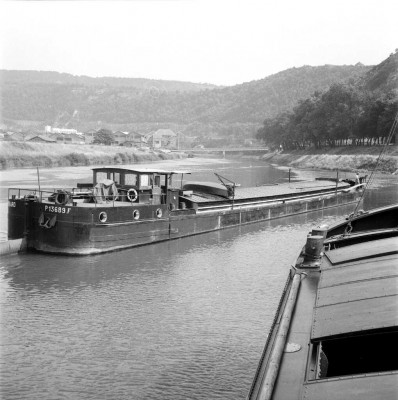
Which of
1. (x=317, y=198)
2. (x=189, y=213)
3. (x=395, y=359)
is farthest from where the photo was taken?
(x=317, y=198)

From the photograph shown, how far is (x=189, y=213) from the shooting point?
28.2m

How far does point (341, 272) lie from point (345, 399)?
5.12 metres

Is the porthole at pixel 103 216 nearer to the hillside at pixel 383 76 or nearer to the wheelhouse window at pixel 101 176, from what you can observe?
the wheelhouse window at pixel 101 176

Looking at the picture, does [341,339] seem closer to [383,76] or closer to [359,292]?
[359,292]

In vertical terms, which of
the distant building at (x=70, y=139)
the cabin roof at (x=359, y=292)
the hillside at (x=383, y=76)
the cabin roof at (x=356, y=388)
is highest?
the hillside at (x=383, y=76)

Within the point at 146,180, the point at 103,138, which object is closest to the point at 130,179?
the point at 146,180

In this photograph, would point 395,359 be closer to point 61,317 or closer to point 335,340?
point 335,340

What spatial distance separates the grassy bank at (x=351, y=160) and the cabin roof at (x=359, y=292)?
74.4 meters

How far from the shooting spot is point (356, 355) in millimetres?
8078

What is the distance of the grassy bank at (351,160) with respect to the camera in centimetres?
→ 8356

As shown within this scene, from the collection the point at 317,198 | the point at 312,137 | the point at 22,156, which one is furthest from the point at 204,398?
the point at 312,137

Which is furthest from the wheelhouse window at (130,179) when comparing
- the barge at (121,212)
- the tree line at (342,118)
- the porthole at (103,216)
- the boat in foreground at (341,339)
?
the tree line at (342,118)

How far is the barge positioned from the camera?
2259 cm

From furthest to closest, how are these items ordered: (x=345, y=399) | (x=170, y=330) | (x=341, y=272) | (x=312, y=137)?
(x=312, y=137)
(x=170, y=330)
(x=341, y=272)
(x=345, y=399)
